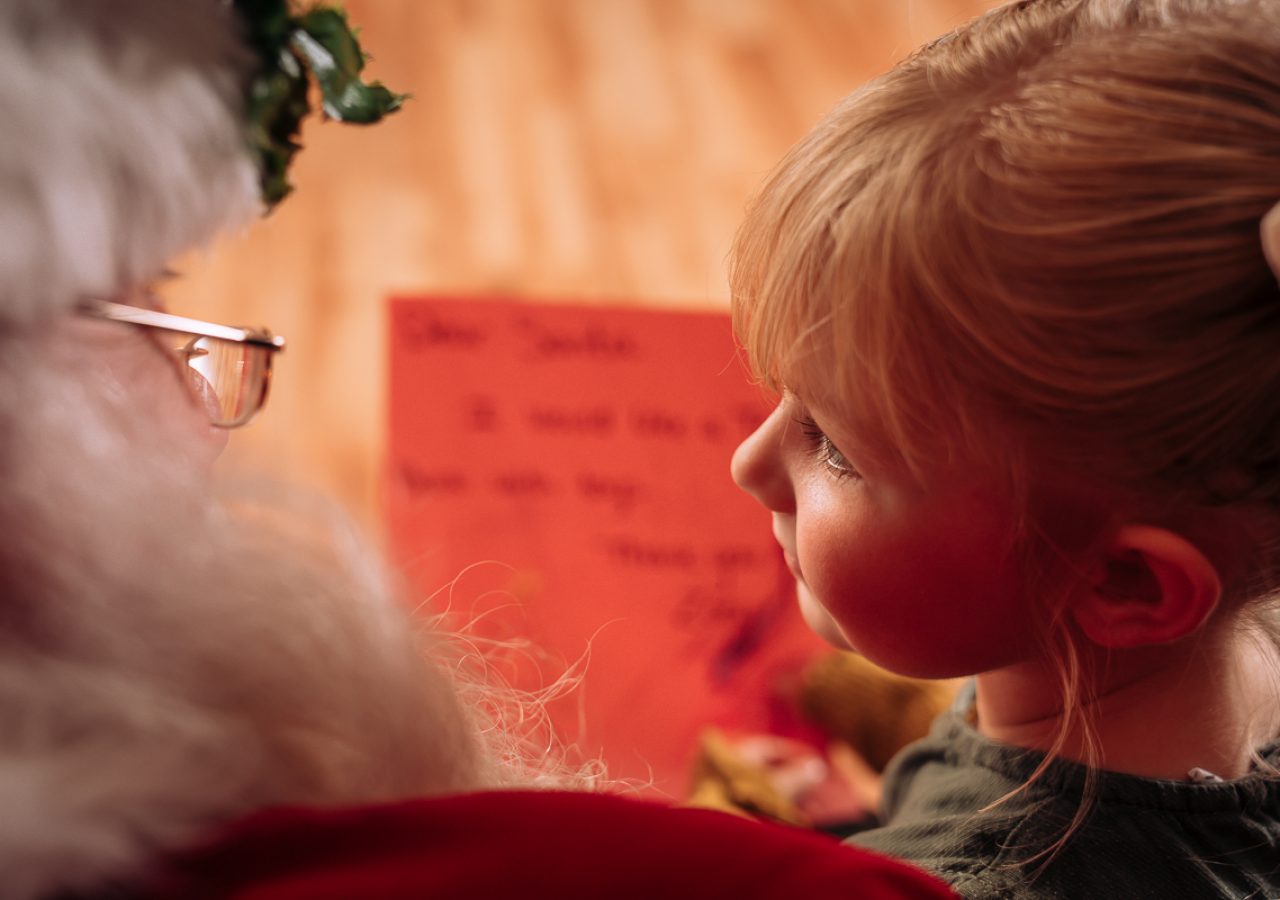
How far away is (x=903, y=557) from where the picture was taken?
436 mm

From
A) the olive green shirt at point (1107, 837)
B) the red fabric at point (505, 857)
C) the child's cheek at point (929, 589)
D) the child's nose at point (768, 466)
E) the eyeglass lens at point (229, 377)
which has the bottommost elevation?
the olive green shirt at point (1107, 837)

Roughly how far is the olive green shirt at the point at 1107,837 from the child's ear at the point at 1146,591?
0.06 meters

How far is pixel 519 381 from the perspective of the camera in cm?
109

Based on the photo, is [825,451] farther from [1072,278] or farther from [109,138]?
[109,138]

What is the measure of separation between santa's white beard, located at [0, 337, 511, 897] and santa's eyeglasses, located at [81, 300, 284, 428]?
2.4 inches

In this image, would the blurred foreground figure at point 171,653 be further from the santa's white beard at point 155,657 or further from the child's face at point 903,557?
the child's face at point 903,557

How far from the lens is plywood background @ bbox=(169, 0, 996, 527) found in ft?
3.85

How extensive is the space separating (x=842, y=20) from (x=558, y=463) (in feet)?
3.25

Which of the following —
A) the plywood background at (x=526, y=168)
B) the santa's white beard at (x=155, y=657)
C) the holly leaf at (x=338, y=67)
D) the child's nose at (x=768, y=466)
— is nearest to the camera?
the santa's white beard at (x=155, y=657)

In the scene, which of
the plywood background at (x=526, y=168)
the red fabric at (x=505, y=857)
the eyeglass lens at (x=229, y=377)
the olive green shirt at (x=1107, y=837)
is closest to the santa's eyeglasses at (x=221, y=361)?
the eyeglass lens at (x=229, y=377)

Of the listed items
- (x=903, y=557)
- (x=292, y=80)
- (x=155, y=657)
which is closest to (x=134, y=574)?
(x=155, y=657)

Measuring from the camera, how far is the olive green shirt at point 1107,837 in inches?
16.5

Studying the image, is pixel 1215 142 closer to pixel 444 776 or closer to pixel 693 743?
pixel 444 776

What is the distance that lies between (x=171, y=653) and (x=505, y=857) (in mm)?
92
